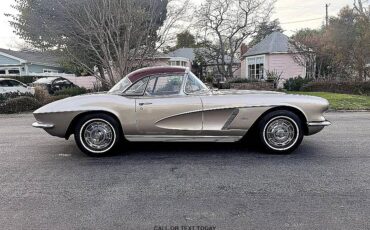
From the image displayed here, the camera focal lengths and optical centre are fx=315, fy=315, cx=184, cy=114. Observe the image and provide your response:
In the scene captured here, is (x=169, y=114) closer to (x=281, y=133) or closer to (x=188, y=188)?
(x=188, y=188)

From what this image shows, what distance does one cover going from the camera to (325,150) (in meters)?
5.56

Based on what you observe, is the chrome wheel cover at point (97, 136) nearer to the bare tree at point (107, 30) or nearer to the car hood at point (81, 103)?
the car hood at point (81, 103)

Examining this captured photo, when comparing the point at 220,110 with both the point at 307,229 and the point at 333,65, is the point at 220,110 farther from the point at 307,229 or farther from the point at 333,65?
the point at 333,65

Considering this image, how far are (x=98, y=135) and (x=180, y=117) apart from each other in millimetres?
1397

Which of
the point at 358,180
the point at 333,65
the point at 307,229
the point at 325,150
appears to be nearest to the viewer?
the point at 307,229

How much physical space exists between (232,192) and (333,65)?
20907mm

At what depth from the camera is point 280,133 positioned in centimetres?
523

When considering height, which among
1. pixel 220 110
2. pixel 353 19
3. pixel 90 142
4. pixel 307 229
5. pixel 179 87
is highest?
pixel 353 19

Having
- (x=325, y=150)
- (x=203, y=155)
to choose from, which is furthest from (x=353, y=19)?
(x=203, y=155)

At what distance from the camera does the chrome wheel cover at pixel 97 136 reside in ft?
17.1

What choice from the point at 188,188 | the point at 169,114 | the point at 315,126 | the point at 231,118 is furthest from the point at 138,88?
the point at 315,126

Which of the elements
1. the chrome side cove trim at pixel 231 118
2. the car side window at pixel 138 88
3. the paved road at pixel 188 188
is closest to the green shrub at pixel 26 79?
the paved road at pixel 188 188

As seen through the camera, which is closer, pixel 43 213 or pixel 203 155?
pixel 43 213

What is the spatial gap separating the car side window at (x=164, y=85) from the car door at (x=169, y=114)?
47 millimetres
